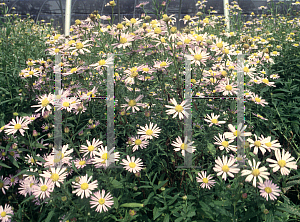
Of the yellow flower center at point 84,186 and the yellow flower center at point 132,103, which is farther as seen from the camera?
the yellow flower center at point 132,103

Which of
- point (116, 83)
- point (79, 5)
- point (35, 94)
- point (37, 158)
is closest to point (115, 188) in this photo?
point (37, 158)

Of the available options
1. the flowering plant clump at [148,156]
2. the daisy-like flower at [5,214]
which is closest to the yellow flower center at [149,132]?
the flowering plant clump at [148,156]

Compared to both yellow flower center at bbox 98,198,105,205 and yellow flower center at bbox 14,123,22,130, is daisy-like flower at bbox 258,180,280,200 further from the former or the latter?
yellow flower center at bbox 14,123,22,130

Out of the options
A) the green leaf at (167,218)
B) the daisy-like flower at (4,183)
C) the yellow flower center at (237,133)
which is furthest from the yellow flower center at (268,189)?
the daisy-like flower at (4,183)

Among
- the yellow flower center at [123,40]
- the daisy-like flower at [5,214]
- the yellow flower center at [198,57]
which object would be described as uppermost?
the yellow flower center at [123,40]

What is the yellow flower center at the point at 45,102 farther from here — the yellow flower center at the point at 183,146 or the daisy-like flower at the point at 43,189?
the yellow flower center at the point at 183,146

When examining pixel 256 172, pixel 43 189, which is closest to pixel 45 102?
pixel 43 189

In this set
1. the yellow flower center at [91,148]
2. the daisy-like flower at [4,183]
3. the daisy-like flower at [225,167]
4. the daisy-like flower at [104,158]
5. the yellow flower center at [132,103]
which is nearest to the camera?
the daisy-like flower at [225,167]

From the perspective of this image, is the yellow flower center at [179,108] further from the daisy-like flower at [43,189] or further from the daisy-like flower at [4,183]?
the daisy-like flower at [4,183]

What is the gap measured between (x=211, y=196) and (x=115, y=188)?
0.74 metres

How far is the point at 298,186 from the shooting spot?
2.31m

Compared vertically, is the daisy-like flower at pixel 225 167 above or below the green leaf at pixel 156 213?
above

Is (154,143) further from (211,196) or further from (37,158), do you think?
(37,158)

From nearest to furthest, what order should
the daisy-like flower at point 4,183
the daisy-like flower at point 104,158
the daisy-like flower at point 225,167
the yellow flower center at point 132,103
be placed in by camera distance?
1. the daisy-like flower at point 225,167
2. the daisy-like flower at point 104,158
3. the yellow flower center at point 132,103
4. the daisy-like flower at point 4,183
